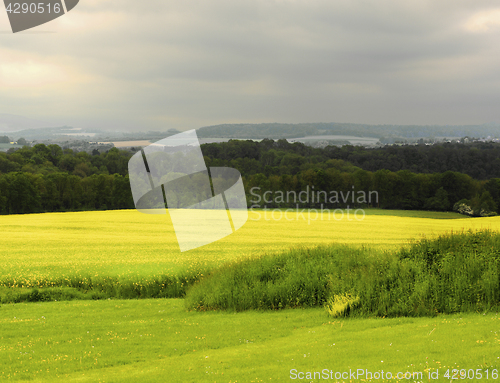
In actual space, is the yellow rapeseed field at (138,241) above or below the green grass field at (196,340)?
below

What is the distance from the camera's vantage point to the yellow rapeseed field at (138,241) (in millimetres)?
23234

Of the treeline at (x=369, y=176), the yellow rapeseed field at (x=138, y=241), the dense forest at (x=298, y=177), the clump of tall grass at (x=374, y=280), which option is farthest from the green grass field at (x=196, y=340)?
the treeline at (x=369, y=176)

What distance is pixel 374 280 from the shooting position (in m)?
14.8

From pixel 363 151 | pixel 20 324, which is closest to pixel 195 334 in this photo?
pixel 20 324

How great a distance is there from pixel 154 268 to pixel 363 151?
291 feet

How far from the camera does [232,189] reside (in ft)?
230

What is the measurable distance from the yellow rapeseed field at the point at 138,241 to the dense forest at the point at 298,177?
23.1 m

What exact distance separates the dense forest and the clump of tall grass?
4830 centimetres

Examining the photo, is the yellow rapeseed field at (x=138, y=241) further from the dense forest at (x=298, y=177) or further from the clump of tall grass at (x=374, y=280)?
the dense forest at (x=298, y=177)

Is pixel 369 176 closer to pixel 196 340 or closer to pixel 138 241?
pixel 138 241

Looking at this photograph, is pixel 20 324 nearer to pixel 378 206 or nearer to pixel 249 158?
pixel 378 206

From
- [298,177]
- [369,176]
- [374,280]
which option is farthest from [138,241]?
[369,176]

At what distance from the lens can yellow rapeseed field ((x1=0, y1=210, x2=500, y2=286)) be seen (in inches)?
915

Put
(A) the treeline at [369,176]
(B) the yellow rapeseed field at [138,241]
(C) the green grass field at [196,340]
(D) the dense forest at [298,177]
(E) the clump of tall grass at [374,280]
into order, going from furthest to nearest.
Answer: (D) the dense forest at [298,177] < (A) the treeline at [369,176] < (B) the yellow rapeseed field at [138,241] < (E) the clump of tall grass at [374,280] < (C) the green grass field at [196,340]
